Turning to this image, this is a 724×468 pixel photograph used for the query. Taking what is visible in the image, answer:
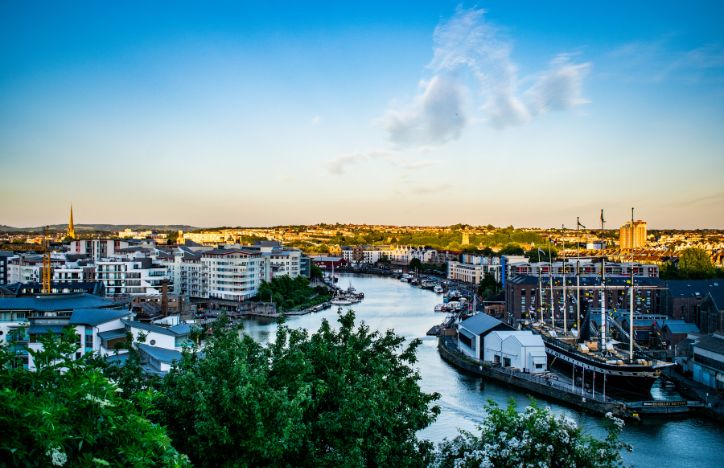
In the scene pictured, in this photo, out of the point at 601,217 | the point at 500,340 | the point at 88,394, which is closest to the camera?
the point at 88,394

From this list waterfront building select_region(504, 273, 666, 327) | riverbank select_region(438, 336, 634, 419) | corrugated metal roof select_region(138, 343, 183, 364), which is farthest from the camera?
waterfront building select_region(504, 273, 666, 327)

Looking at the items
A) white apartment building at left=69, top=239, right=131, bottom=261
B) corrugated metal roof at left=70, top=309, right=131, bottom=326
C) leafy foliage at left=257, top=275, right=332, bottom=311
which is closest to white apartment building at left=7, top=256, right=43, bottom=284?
white apartment building at left=69, top=239, right=131, bottom=261

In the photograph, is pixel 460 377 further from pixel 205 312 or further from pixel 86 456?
pixel 205 312

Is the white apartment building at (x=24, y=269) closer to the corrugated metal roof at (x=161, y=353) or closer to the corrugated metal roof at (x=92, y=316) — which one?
the corrugated metal roof at (x=92, y=316)

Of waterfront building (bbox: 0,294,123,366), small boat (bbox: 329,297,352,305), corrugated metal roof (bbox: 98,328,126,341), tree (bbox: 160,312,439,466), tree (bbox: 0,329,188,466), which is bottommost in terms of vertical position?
small boat (bbox: 329,297,352,305)

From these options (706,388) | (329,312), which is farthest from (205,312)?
(706,388)

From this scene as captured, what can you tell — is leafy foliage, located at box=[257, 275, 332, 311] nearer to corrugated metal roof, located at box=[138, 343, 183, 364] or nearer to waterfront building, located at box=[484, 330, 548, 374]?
waterfront building, located at box=[484, 330, 548, 374]
